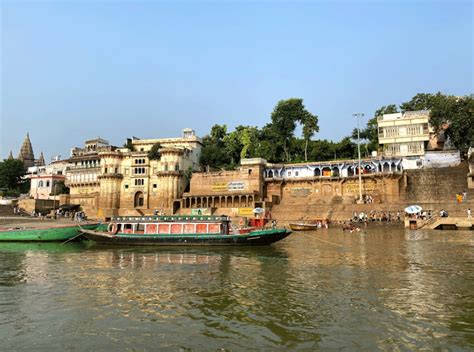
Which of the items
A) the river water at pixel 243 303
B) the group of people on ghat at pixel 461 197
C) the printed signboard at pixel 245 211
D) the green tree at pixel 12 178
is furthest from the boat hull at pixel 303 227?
the green tree at pixel 12 178

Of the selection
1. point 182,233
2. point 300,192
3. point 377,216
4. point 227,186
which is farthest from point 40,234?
point 300,192

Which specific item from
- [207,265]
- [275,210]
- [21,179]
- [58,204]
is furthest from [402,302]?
[21,179]

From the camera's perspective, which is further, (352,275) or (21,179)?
(21,179)

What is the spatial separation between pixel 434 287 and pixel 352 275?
2966 mm

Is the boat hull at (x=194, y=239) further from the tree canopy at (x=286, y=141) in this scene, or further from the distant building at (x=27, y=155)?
the distant building at (x=27, y=155)

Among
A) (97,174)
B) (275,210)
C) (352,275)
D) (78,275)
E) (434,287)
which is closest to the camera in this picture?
(434,287)

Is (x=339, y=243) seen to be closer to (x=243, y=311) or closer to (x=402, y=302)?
(x=402, y=302)

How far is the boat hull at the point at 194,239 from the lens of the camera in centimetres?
2453

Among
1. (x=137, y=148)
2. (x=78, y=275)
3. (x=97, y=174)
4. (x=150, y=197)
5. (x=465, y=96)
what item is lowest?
(x=78, y=275)

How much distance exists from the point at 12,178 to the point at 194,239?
215 ft

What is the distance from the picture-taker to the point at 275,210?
48.7 m

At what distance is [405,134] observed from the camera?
5228 centimetres

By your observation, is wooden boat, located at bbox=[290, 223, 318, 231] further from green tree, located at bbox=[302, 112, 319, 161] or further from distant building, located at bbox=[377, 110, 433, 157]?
green tree, located at bbox=[302, 112, 319, 161]

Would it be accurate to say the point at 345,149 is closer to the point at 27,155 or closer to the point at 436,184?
the point at 436,184
